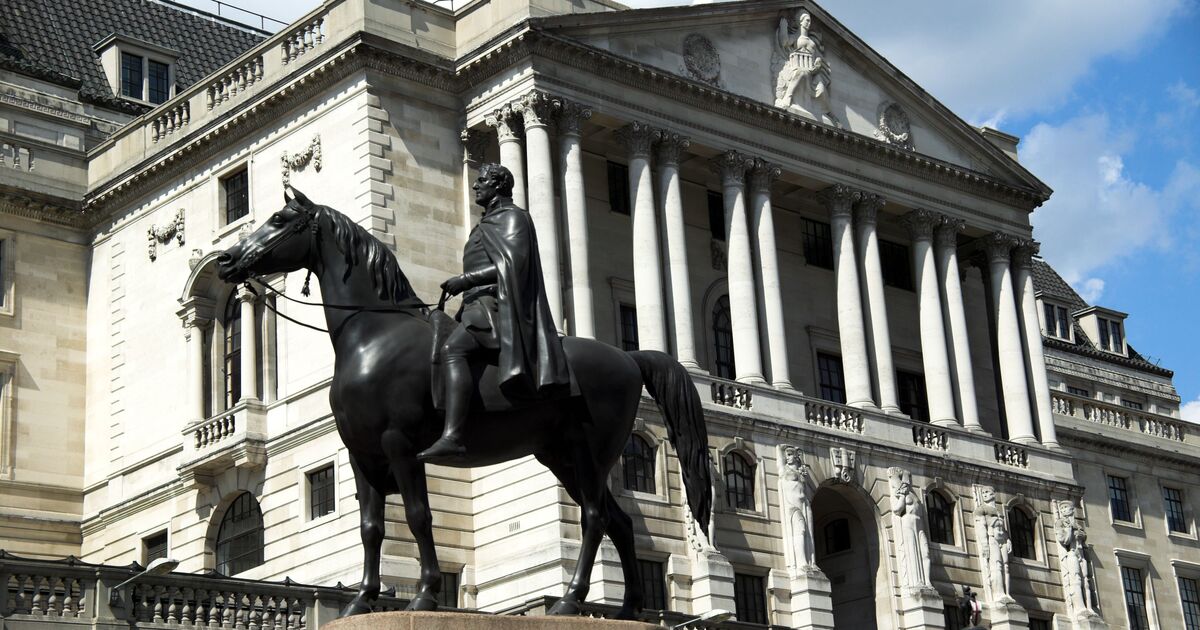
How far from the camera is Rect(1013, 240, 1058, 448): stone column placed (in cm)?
6156

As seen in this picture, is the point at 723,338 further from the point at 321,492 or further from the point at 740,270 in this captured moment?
the point at 321,492

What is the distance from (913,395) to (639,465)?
46.1 ft

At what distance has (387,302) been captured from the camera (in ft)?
65.0

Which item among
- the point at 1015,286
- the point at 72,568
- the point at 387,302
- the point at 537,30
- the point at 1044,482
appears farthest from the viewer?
the point at 1015,286

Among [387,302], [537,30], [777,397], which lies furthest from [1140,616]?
[387,302]

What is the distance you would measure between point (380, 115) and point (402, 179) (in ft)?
5.71

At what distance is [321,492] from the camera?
49.6 m

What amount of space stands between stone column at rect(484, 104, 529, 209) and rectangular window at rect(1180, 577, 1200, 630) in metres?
30.6

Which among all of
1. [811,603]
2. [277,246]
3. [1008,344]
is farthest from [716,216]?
[277,246]

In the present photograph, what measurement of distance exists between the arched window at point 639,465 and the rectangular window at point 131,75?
24278 millimetres

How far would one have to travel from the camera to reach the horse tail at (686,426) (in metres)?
20.2

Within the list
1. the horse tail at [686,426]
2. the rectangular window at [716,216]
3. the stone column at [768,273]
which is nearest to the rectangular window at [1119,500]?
the stone column at [768,273]

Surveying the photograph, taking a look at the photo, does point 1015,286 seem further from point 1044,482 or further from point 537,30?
point 537,30

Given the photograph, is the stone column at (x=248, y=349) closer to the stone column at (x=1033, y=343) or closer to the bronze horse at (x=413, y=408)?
the stone column at (x=1033, y=343)
